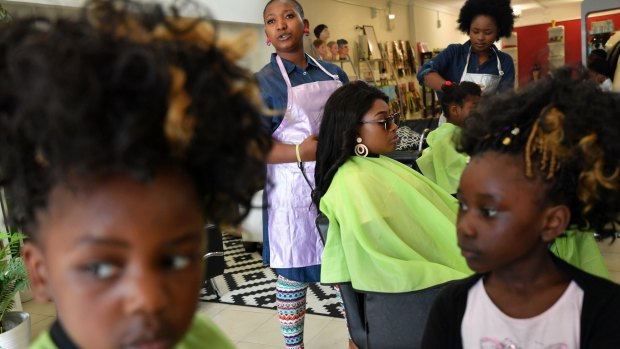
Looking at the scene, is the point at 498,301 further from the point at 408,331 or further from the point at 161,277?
the point at 161,277

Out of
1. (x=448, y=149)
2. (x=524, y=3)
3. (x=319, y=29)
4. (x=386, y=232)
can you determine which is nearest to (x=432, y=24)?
(x=524, y=3)

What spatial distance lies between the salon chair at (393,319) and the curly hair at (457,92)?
1.73 m

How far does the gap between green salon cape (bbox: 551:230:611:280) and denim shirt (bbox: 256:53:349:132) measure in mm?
1005

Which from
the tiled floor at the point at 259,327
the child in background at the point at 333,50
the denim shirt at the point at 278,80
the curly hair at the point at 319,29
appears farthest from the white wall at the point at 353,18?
the denim shirt at the point at 278,80

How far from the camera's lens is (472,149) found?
1.12 metres

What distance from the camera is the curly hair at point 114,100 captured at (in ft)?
1.62

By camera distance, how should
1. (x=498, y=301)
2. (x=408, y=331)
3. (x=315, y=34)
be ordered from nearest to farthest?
(x=498, y=301) < (x=408, y=331) < (x=315, y=34)

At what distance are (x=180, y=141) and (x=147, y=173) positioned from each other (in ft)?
0.15

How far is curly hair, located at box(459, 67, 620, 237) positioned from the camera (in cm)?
96

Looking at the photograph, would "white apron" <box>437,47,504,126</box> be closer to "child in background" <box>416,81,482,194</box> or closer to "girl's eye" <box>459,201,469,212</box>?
"child in background" <box>416,81,482,194</box>

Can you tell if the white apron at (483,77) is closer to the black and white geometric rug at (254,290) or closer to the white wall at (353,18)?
the black and white geometric rug at (254,290)

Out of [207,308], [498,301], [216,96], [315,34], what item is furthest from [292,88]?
[315,34]

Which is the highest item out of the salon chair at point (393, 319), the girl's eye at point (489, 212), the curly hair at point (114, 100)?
the curly hair at point (114, 100)

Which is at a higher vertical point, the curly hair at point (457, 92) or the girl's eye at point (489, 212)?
the curly hair at point (457, 92)
